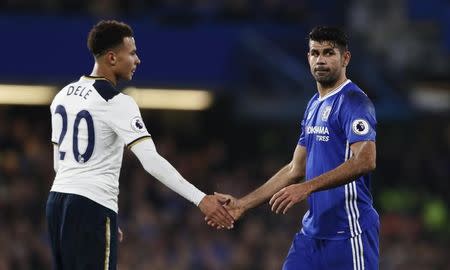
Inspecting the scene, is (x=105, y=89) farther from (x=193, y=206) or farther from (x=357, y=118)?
(x=193, y=206)

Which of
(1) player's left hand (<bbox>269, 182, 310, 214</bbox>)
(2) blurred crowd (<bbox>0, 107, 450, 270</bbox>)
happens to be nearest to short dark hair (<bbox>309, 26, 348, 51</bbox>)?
(1) player's left hand (<bbox>269, 182, 310, 214</bbox>)

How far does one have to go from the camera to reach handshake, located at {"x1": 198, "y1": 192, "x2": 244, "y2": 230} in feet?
28.0

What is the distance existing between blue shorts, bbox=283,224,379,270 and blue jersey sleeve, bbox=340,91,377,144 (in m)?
0.71

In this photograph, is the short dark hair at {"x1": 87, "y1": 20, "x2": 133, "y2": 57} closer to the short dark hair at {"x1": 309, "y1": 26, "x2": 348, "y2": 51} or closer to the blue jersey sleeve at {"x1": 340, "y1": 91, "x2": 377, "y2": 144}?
the short dark hair at {"x1": 309, "y1": 26, "x2": 348, "y2": 51}

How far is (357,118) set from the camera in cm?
823

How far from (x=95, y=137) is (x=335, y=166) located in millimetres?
1654

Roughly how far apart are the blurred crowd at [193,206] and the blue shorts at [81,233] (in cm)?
736

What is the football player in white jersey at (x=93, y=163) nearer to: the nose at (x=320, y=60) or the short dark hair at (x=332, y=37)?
the nose at (x=320, y=60)

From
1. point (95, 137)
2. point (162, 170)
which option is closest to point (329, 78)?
point (162, 170)

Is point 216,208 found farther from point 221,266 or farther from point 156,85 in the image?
point 156,85

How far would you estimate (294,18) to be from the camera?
20500mm

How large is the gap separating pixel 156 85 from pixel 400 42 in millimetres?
5611

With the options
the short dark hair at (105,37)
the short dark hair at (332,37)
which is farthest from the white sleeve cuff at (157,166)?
the short dark hair at (332,37)

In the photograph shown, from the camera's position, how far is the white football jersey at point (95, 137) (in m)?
8.05
